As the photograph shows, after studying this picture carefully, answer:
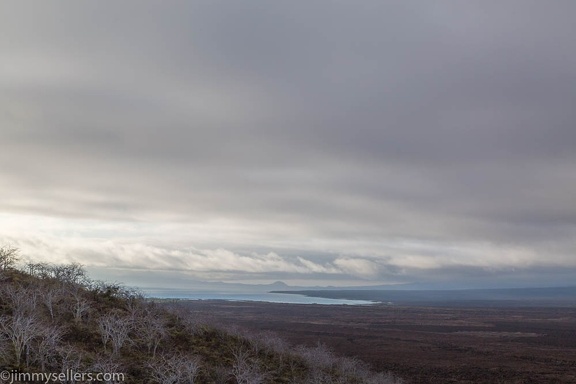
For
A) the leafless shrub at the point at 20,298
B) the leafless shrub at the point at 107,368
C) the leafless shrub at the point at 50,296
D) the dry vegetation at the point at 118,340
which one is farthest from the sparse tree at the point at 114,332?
the leafless shrub at the point at 20,298

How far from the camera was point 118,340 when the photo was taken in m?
22.6

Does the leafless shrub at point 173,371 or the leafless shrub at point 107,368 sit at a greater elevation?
the leafless shrub at point 107,368

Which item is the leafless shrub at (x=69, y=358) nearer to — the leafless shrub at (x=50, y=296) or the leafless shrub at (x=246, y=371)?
the leafless shrub at (x=50, y=296)

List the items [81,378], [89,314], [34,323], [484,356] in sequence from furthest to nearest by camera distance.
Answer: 1. [484,356]
2. [89,314]
3. [34,323]
4. [81,378]

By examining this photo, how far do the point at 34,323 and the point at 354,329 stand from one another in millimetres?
99325

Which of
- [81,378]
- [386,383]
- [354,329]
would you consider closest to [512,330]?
[354,329]

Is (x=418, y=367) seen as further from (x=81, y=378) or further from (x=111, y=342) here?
(x=81, y=378)

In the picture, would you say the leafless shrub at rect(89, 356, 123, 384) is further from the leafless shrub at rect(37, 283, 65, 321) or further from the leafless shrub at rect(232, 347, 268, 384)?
the leafless shrub at rect(232, 347, 268, 384)

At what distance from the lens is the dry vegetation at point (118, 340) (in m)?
19.6

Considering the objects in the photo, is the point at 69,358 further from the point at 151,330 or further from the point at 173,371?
the point at 151,330

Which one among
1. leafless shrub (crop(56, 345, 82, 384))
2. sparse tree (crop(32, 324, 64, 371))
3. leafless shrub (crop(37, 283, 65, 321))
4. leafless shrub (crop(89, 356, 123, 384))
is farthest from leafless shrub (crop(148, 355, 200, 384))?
leafless shrub (crop(37, 283, 65, 321))

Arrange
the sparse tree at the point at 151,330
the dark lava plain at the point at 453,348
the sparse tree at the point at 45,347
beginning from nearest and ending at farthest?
the sparse tree at the point at 45,347 < the sparse tree at the point at 151,330 < the dark lava plain at the point at 453,348

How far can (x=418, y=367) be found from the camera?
203ft

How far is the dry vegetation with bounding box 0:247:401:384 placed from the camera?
19.6m
